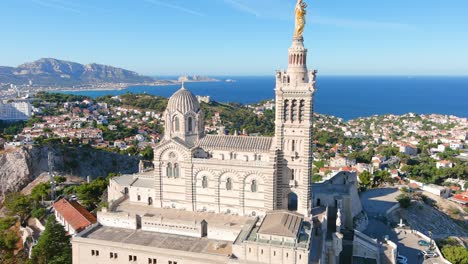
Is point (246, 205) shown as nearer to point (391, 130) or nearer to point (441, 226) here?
point (441, 226)

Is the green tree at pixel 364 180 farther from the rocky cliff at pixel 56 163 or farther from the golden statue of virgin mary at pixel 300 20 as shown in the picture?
the rocky cliff at pixel 56 163

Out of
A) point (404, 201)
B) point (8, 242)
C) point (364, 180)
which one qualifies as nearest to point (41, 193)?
point (8, 242)

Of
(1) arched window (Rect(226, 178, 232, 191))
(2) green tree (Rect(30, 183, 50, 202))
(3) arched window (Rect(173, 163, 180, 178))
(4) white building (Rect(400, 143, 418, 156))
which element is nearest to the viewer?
(1) arched window (Rect(226, 178, 232, 191))

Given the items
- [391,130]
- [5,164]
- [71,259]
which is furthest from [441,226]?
[391,130]

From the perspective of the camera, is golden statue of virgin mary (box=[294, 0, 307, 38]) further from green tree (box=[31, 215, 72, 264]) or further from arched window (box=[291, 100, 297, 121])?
green tree (box=[31, 215, 72, 264])

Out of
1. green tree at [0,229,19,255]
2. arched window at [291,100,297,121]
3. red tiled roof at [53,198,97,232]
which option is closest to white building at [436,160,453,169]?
arched window at [291,100,297,121]
